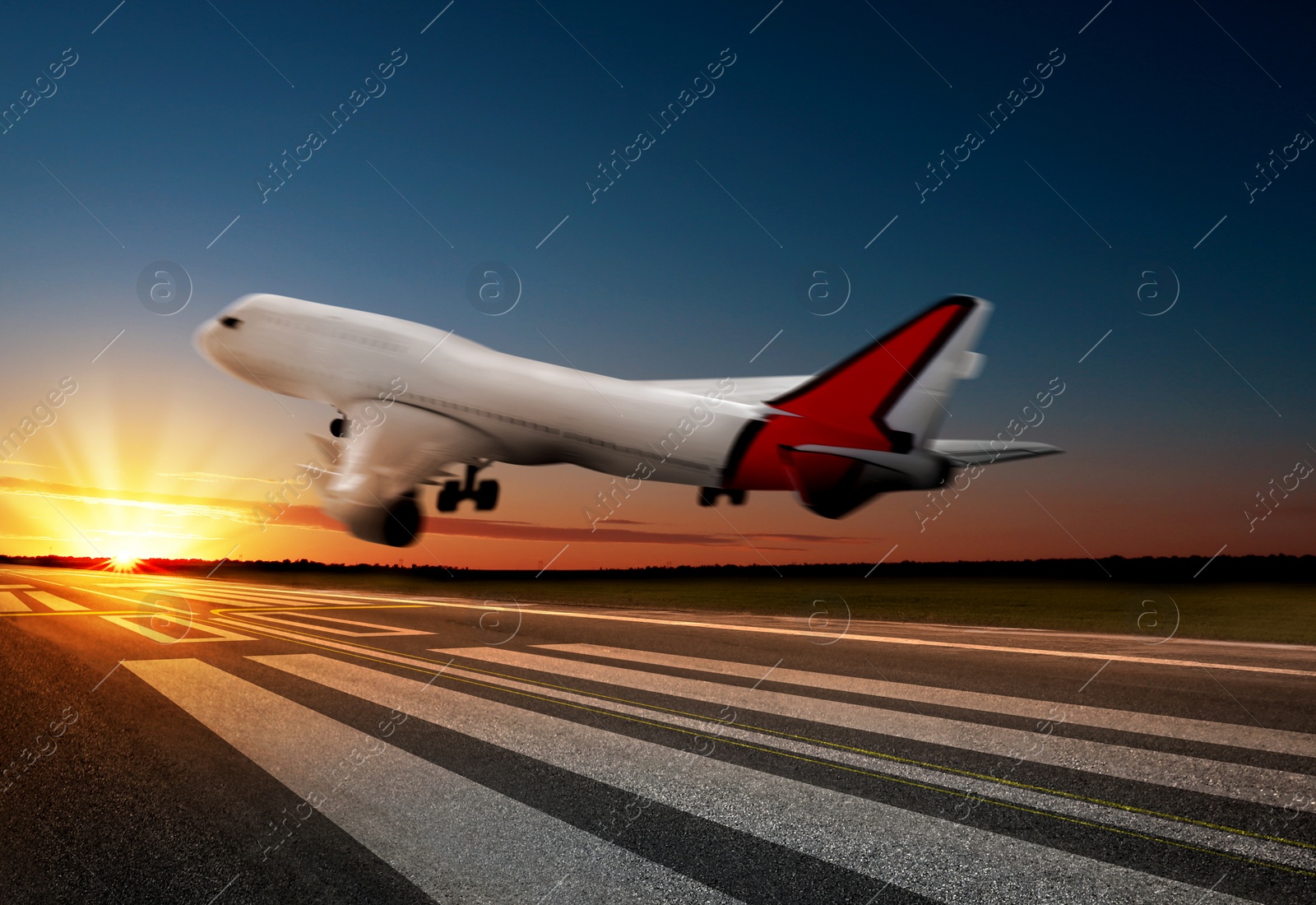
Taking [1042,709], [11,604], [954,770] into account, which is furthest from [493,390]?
[11,604]

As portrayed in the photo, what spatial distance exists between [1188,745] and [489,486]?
11887mm

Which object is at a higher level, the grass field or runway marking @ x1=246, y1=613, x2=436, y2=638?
runway marking @ x1=246, y1=613, x2=436, y2=638

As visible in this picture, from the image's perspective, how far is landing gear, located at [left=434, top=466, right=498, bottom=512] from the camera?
2930 millimetres

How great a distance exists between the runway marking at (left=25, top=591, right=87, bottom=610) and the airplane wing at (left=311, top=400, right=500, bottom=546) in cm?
4252

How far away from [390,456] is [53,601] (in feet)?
163

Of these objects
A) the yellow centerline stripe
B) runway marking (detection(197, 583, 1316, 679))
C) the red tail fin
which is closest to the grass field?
runway marking (detection(197, 583, 1316, 679))

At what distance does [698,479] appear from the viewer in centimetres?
329

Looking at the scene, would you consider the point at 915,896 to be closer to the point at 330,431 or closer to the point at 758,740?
the point at 758,740

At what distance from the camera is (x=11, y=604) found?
37156mm

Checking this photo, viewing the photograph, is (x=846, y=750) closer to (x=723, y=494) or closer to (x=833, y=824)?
(x=833, y=824)

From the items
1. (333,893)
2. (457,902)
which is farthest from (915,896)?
(333,893)

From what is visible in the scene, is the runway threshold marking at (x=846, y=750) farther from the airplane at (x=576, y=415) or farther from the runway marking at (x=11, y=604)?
the runway marking at (x=11, y=604)

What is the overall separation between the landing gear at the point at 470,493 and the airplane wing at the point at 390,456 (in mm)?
79

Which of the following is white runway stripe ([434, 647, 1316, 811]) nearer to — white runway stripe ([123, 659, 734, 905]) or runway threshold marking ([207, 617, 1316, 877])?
runway threshold marking ([207, 617, 1316, 877])
